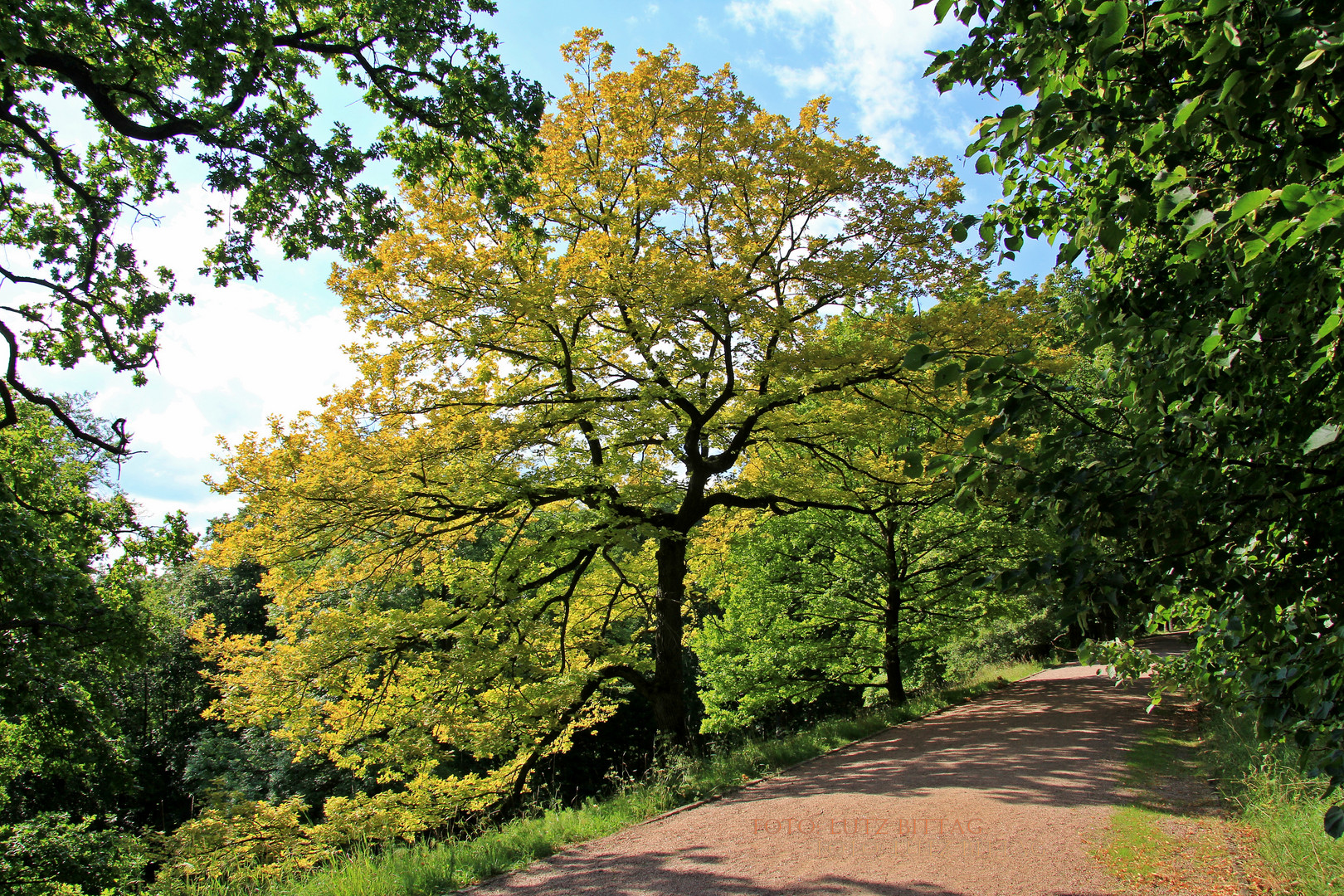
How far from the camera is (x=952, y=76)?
2592 mm

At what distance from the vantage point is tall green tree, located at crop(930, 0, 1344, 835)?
1.58m

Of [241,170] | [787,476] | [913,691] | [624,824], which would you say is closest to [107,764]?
[624,824]

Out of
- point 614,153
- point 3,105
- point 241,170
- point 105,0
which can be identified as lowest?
point 241,170

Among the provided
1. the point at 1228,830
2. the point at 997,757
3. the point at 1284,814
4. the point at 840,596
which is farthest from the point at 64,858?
the point at 1284,814

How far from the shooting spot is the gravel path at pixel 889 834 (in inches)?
198

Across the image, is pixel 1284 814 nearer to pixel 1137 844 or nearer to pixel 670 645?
pixel 1137 844

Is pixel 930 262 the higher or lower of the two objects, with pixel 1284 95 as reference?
higher

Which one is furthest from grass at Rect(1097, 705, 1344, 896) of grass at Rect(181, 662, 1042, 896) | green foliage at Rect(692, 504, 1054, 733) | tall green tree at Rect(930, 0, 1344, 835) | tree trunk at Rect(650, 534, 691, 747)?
green foliage at Rect(692, 504, 1054, 733)

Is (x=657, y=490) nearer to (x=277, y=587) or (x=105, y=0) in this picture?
(x=277, y=587)

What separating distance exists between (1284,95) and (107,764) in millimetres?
17531

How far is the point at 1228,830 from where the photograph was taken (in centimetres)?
564

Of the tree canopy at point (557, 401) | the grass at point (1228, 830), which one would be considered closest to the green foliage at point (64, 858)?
the tree canopy at point (557, 401)

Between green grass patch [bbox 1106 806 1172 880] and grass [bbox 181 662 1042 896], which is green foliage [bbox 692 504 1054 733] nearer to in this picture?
grass [bbox 181 662 1042 896]

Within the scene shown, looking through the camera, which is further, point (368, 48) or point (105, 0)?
point (368, 48)
